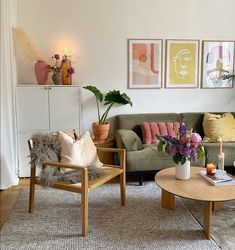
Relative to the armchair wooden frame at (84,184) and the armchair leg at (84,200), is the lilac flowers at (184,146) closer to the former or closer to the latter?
the armchair wooden frame at (84,184)

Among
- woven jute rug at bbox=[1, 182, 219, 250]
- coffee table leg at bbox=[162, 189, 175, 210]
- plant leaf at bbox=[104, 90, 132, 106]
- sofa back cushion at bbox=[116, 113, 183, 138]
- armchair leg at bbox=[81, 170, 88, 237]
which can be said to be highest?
plant leaf at bbox=[104, 90, 132, 106]

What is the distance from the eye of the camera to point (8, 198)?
133 inches

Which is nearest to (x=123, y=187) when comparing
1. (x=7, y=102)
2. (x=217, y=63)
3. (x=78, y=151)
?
(x=78, y=151)

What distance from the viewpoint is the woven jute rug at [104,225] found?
241 cm

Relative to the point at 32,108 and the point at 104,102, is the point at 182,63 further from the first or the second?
the point at 32,108

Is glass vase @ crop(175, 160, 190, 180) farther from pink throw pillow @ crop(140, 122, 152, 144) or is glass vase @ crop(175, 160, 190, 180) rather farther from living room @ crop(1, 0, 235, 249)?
living room @ crop(1, 0, 235, 249)

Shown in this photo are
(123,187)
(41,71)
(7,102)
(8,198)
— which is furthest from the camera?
(41,71)

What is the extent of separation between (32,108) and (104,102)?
1.06 m

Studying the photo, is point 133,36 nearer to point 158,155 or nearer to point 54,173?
point 158,155

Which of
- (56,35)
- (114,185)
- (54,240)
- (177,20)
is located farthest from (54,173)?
(177,20)

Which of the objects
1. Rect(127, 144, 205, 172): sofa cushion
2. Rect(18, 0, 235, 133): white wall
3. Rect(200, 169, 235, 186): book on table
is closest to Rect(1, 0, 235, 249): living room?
Rect(18, 0, 235, 133): white wall

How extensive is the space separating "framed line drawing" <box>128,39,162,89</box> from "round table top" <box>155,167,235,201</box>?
1884 mm

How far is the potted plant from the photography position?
416cm

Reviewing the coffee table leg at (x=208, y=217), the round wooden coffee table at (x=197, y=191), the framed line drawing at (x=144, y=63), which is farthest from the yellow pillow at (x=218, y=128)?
the coffee table leg at (x=208, y=217)
